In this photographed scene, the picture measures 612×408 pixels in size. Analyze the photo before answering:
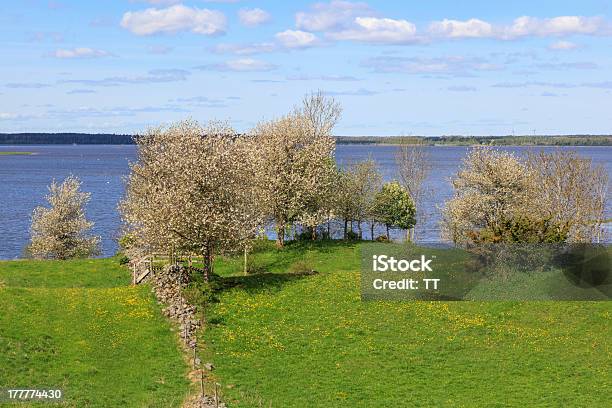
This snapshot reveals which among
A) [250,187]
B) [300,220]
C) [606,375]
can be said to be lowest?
[606,375]

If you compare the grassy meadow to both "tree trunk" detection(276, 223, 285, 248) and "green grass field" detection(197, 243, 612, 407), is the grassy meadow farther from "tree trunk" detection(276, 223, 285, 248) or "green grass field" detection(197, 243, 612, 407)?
"tree trunk" detection(276, 223, 285, 248)

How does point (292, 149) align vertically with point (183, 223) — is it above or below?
above

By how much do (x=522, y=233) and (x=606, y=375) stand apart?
18.1m

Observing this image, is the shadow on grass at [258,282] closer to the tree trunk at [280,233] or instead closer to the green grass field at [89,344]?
the green grass field at [89,344]

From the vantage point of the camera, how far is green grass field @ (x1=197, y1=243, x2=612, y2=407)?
35938 mm

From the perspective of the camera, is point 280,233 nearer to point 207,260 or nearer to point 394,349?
point 207,260

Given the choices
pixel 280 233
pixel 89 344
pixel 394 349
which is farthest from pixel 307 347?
pixel 280 233

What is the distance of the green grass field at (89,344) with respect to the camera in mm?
35500

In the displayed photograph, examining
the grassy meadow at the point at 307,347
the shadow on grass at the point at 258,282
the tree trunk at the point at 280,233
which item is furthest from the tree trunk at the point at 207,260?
the tree trunk at the point at 280,233

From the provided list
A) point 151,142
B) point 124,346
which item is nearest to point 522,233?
point 124,346

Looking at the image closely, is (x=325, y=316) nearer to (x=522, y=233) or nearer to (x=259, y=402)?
(x=259, y=402)

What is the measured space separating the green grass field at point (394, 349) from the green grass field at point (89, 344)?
3383 mm

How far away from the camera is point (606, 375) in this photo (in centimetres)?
3894

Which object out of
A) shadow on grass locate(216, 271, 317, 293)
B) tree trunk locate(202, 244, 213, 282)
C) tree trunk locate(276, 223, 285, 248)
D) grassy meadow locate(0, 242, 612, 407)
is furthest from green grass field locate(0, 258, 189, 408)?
tree trunk locate(276, 223, 285, 248)
